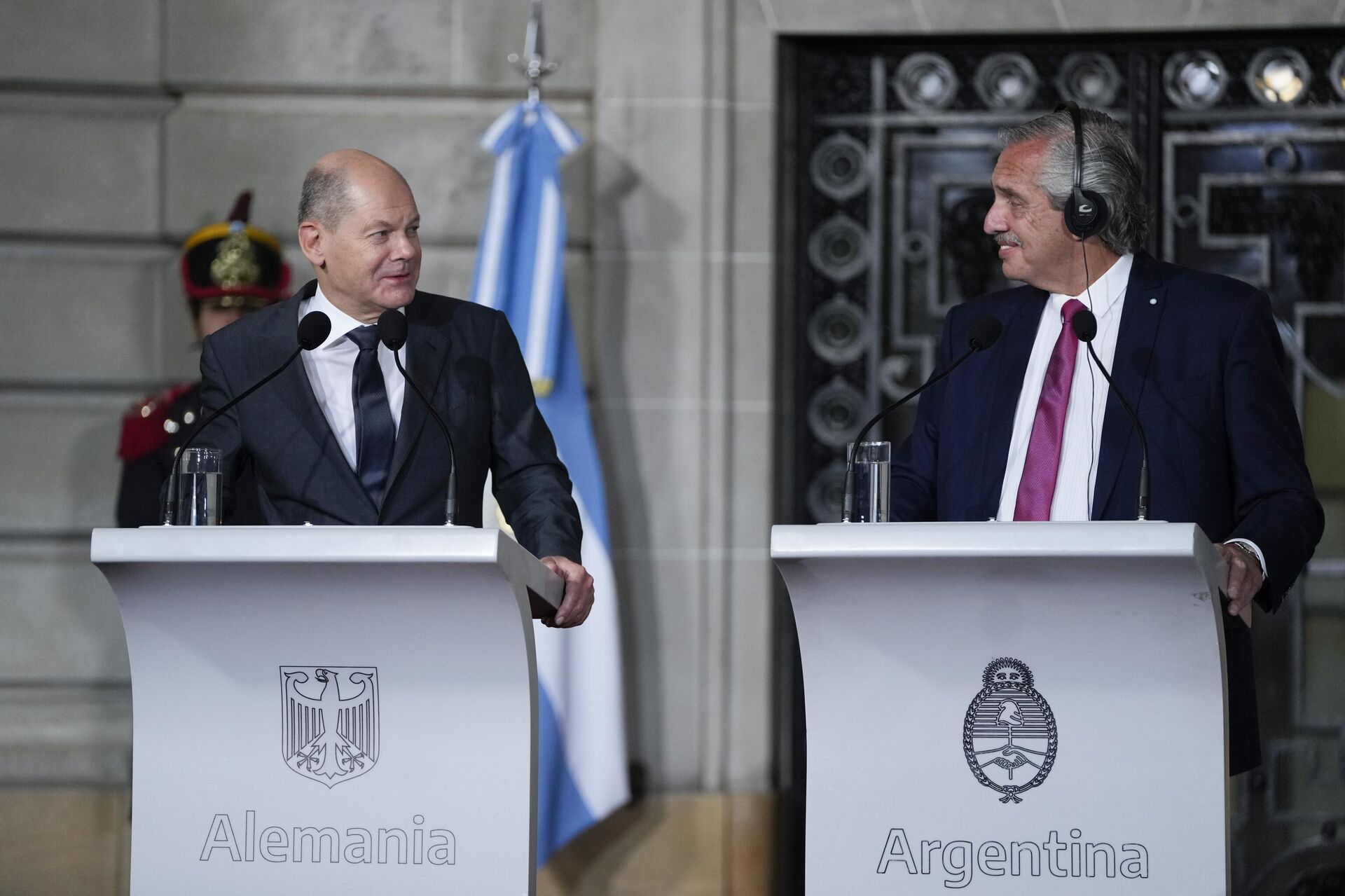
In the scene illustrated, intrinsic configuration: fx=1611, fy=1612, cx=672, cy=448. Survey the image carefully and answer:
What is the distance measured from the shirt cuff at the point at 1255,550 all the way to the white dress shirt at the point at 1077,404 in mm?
308

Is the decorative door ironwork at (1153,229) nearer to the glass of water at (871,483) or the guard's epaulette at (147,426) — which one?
the guard's epaulette at (147,426)

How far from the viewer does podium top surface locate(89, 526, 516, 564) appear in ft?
7.64

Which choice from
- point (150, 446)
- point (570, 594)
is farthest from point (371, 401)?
point (150, 446)

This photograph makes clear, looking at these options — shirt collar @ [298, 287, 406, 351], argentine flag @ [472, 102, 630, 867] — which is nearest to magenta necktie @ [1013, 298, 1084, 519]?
shirt collar @ [298, 287, 406, 351]

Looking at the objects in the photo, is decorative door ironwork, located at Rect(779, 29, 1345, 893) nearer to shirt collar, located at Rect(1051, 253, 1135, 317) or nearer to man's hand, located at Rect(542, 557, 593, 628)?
shirt collar, located at Rect(1051, 253, 1135, 317)

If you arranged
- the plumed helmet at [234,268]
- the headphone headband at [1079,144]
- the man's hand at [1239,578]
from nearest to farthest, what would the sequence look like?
the man's hand at [1239,578] < the headphone headband at [1079,144] < the plumed helmet at [234,268]

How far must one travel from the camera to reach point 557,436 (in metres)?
4.83

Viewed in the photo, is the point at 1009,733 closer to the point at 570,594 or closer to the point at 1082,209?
the point at 570,594

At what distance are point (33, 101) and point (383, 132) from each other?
1193mm

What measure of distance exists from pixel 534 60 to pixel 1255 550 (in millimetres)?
3034

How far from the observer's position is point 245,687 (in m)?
2.49

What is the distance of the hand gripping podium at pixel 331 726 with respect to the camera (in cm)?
243

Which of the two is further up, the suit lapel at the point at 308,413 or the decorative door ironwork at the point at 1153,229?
the decorative door ironwork at the point at 1153,229

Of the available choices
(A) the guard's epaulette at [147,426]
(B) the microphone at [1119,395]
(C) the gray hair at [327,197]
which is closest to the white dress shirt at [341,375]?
(C) the gray hair at [327,197]
